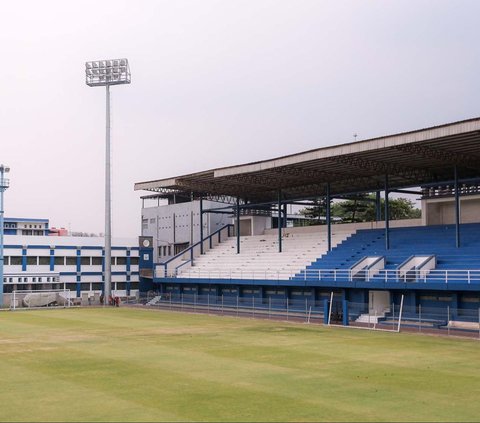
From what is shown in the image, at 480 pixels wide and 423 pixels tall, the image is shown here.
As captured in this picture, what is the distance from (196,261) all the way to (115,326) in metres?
27.9

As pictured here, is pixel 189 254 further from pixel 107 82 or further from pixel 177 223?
pixel 107 82

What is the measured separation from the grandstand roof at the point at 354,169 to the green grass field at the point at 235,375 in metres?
11.4

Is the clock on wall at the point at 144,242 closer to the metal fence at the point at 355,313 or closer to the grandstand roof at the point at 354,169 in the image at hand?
the grandstand roof at the point at 354,169

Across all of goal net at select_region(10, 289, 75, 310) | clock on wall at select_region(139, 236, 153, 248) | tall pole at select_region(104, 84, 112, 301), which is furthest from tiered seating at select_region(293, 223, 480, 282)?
goal net at select_region(10, 289, 75, 310)

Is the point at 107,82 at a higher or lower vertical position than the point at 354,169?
higher

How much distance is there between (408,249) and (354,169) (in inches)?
263

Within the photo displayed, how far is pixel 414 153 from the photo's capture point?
42531mm

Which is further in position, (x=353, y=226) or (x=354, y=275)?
(x=353, y=226)

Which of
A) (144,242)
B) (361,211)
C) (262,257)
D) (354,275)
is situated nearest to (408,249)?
(354,275)

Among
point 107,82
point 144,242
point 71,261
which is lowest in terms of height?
point 71,261

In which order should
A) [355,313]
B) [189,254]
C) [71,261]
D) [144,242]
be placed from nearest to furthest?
[355,313]
[71,261]
[144,242]
[189,254]

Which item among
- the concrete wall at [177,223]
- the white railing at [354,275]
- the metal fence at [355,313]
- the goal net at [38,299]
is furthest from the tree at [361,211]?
the goal net at [38,299]

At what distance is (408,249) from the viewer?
157 ft

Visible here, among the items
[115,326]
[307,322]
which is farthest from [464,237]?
[115,326]
